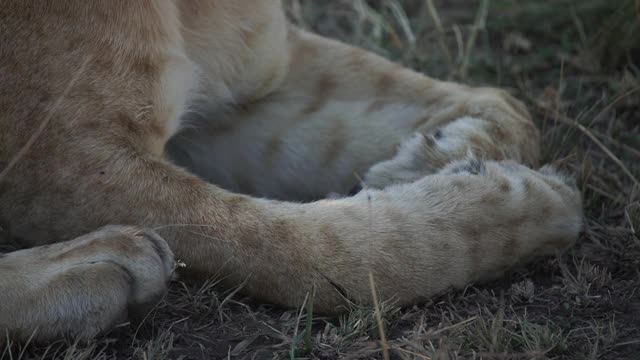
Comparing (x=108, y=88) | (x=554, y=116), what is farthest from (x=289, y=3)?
(x=108, y=88)

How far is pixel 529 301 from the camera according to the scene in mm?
1791

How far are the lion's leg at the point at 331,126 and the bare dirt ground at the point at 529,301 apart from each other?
21cm

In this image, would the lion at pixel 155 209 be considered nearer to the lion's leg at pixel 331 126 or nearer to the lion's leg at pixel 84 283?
the lion's leg at pixel 84 283

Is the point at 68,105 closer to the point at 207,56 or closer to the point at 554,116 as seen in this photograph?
the point at 207,56

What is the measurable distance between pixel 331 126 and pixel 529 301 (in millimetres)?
737

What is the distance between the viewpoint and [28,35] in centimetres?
177

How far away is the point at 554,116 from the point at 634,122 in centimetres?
31

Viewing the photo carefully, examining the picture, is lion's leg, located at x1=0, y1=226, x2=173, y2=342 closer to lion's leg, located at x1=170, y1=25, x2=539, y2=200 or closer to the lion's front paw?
the lion's front paw

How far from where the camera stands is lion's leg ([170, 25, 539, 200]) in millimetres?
2285

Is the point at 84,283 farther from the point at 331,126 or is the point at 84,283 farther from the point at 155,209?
the point at 331,126

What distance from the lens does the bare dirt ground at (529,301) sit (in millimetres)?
1577

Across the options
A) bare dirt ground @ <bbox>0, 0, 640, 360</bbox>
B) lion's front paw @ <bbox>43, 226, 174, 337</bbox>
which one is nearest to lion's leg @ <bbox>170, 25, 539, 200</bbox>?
bare dirt ground @ <bbox>0, 0, 640, 360</bbox>

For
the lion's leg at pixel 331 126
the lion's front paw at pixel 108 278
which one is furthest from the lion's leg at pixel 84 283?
the lion's leg at pixel 331 126

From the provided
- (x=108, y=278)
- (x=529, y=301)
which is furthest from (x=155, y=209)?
(x=529, y=301)
